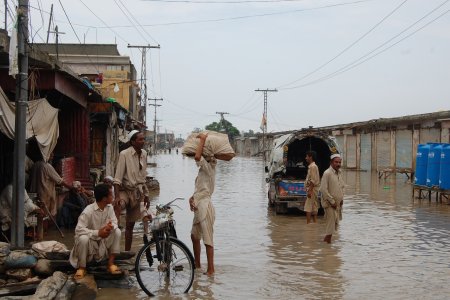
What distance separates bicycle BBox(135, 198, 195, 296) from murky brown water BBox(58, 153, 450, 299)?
0.62 ft

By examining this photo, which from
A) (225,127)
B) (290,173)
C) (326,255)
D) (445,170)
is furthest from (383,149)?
(225,127)

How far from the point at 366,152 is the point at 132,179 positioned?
106 feet

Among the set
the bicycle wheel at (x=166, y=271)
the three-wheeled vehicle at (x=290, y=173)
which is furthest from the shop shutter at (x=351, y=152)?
the bicycle wheel at (x=166, y=271)

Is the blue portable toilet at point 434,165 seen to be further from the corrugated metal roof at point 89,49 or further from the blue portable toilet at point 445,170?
the corrugated metal roof at point 89,49

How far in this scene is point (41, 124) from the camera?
1012 cm

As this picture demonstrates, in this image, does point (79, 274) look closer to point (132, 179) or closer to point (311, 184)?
point (132, 179)

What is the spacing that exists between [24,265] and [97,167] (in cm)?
1126

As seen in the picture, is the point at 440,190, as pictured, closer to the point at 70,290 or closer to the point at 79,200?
the point at 79,200

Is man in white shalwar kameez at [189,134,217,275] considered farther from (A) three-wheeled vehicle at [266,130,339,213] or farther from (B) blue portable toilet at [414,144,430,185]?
(B) blue portable toilet at [414,144,430,185]

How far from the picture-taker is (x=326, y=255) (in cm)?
970

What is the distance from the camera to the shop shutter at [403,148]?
32.4 m

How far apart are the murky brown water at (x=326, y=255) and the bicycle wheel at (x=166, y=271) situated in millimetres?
173

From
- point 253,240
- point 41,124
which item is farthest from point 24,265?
point 253,240

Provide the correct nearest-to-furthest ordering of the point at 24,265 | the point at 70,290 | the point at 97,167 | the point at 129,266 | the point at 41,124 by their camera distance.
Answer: the point at 70,290
the point at 24,265
the point at 129,266
the point at 41,124
the point at 97,167
